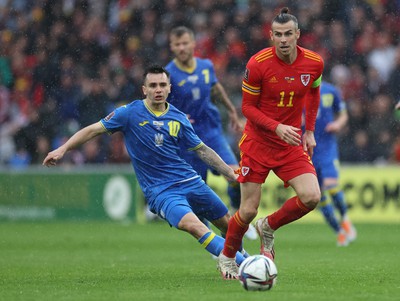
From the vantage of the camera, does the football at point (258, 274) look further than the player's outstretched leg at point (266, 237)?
No

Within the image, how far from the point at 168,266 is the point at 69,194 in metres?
10.4

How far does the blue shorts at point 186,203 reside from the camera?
952 centimetres

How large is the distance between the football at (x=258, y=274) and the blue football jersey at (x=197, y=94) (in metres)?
4.48

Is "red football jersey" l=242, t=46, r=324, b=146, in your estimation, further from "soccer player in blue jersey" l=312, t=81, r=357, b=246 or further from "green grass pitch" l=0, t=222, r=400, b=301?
"soccer player in blue jersey" l=312, t=81, r=357, b=246

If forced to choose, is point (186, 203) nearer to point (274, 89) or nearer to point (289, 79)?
point (274, 89)

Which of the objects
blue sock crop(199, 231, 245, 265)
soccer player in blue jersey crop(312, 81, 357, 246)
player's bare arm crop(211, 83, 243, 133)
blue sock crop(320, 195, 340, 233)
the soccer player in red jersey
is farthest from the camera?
soccer player in blue jersey crop(312, 81, 357, 246)

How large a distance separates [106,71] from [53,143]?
7.37ft

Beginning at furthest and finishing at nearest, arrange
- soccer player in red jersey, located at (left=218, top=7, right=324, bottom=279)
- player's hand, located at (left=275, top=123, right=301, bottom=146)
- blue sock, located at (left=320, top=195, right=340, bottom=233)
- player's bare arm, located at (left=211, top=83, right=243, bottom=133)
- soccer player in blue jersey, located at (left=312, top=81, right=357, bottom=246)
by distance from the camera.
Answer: soccer player in blue jersey, located at (left=312, top=81, right=357, bottom=246), blue sock, located at (left=320, top=195, right=340, bottom=233), player's bare arm, located at (left=211, top=83, right=243, bottom=133), soccer player in red jersey, located at (left=218, top=7, right=324, bottom=279), player's hand, located at (left=275, top=123, right=301, bottom=146)

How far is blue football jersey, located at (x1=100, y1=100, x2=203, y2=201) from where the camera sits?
32.3ft

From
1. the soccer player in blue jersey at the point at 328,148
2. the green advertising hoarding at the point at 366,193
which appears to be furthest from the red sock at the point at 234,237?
the green advertising hoarding at the point at 366,193

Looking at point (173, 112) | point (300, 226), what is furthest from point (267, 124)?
point (300, 226)

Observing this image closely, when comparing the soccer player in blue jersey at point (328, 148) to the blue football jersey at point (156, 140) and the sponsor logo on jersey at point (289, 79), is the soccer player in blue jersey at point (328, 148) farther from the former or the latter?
the sponsor logo on jersey at point (289, 79)

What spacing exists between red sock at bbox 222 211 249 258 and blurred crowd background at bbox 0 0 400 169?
1176 centimetres

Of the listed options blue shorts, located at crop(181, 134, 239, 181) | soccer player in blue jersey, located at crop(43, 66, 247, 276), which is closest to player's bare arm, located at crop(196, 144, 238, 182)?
soccer player in blue jersey, located at crop(43, 66, 247, 276)
